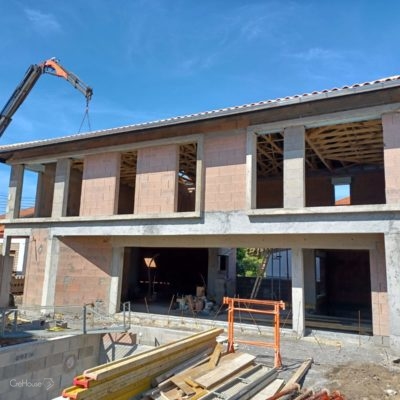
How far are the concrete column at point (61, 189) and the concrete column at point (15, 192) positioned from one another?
95.5 inches

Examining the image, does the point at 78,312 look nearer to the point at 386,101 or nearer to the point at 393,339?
the point at 393,339

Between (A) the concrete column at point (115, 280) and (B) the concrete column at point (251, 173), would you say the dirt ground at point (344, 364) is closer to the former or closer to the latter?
(B) the concrete column at point (251, 173)

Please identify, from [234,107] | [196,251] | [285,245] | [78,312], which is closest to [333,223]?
[285,245]

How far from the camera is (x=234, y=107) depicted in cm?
1208

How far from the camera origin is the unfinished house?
11.0m

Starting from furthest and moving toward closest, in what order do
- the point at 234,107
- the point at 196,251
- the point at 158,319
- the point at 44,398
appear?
1. the point at 196,251
2. the point at 158,319
3. the point at 234,107
4. the point at 44,398

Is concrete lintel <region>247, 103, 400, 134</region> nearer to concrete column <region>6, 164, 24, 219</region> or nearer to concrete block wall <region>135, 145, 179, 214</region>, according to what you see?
concrete block wall <region>135, 145, 179, 214</region>

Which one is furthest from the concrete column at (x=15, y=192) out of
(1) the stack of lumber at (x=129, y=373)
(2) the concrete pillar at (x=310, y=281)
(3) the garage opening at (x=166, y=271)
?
(2) the concrete pillar at (x=310, y=281)

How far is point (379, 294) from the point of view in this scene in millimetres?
11133

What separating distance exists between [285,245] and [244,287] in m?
9.40

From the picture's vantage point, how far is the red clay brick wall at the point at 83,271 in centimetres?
1559

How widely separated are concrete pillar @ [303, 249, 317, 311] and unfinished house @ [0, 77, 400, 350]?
60 mm

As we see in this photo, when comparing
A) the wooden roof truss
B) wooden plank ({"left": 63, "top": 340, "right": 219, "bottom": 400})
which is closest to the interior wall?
the wooden roof truss

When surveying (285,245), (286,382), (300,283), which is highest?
(285,245)
